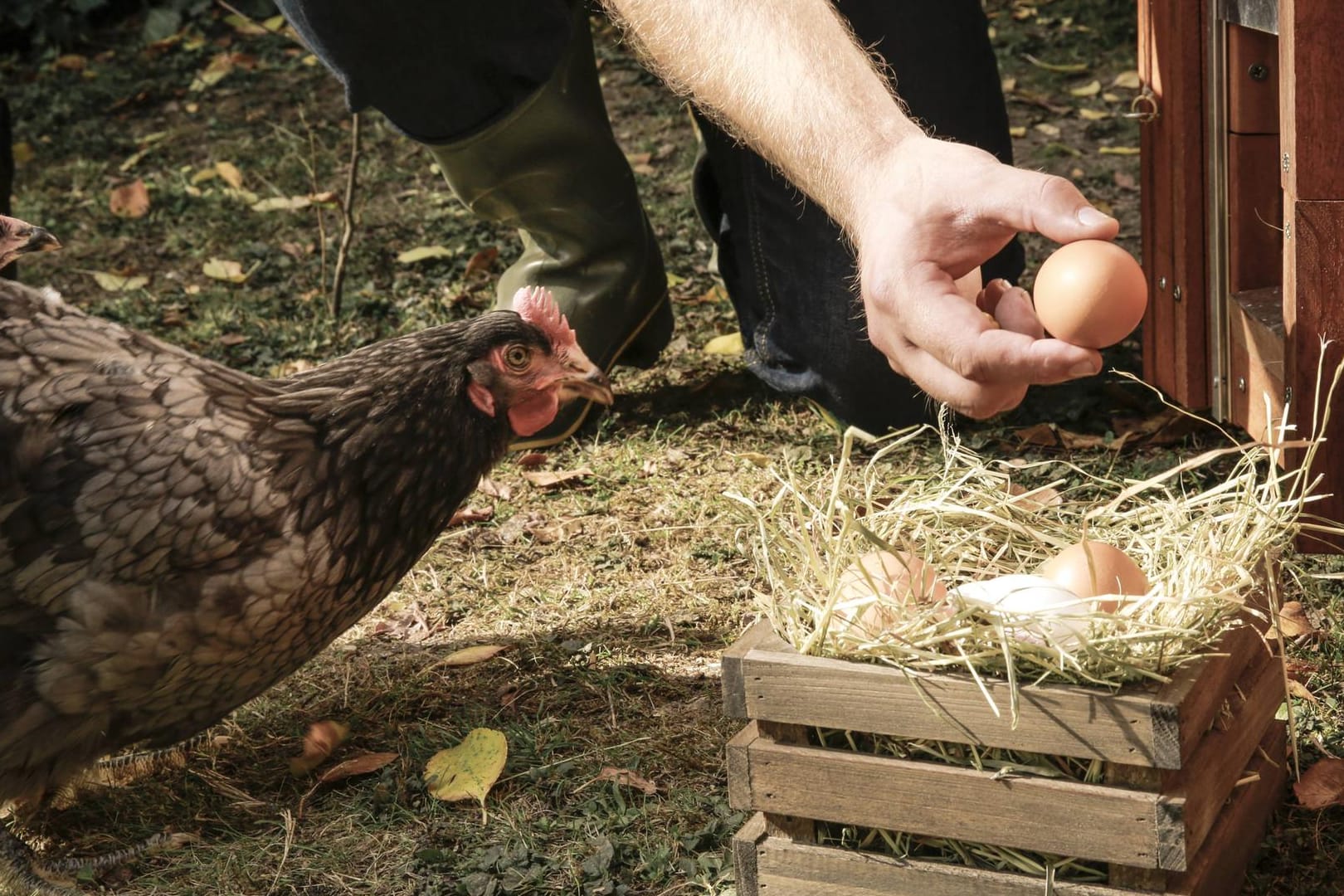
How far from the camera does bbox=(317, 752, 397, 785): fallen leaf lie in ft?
7.56

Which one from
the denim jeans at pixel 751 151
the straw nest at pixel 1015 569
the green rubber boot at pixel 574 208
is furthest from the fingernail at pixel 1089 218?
the green rubber boot at pixel 574 208

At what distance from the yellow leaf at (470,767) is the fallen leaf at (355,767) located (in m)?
0.08

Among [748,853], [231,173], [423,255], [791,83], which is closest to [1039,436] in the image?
[791,83]

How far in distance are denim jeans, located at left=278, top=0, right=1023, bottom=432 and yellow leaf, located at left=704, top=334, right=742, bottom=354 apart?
16.3 inches

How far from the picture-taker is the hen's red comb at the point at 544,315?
2510 mm

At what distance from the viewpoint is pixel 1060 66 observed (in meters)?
6.05

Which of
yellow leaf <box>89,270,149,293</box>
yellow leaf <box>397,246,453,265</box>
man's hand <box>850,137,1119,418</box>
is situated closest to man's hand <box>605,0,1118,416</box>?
man's hand <box>850,137,1119,418</box>

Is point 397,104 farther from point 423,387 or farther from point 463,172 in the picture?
point 423,387

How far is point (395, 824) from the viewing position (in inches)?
86.0

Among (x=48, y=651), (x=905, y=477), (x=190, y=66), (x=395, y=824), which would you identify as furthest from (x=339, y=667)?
(x=190, y=66)

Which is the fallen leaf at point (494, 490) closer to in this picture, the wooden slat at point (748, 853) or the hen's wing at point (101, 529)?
the hen's wing at point (101, 529)

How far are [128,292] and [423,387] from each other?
288 cm

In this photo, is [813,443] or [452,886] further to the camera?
[813,443]

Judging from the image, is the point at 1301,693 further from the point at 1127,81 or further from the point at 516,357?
the point at 1127,81
